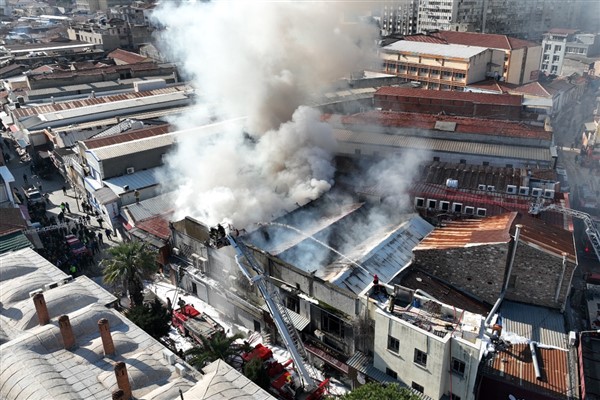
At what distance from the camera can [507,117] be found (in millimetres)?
41719

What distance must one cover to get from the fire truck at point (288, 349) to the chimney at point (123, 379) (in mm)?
5914

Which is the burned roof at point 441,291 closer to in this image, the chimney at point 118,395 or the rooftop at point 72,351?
the rooftop at point 72,351

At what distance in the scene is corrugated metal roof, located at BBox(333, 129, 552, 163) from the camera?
31266 millimetres

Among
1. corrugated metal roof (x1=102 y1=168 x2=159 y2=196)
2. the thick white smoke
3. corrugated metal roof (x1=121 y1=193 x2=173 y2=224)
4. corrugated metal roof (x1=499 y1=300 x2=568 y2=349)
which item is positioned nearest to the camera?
corrugated metal roof (x1=499 y1=300 x2=568 y2=349)

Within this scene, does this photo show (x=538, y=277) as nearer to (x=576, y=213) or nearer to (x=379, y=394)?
(x=576, y=213)

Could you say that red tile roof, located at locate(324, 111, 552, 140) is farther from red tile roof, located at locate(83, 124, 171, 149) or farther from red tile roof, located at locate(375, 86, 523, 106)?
red tile roof, located at locate(83, 124, 171, 149)

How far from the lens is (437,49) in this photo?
5656 centimetres

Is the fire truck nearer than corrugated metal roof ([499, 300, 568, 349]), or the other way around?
the fire truck

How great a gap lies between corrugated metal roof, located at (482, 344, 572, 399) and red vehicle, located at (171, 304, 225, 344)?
10.5 meters

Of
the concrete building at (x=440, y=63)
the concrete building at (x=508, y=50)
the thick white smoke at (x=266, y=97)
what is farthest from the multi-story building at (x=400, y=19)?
the thick white smoke at (x=266, y=97)

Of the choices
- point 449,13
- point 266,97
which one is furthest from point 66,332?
point 449,13

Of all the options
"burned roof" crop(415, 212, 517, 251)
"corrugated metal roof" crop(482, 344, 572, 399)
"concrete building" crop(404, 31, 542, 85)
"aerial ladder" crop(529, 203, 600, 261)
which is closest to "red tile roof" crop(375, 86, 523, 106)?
"concrete building" crop(404, 31, 542, 85)

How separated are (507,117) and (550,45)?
3548cm

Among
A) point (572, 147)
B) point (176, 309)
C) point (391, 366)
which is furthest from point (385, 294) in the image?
point (572, 147)
